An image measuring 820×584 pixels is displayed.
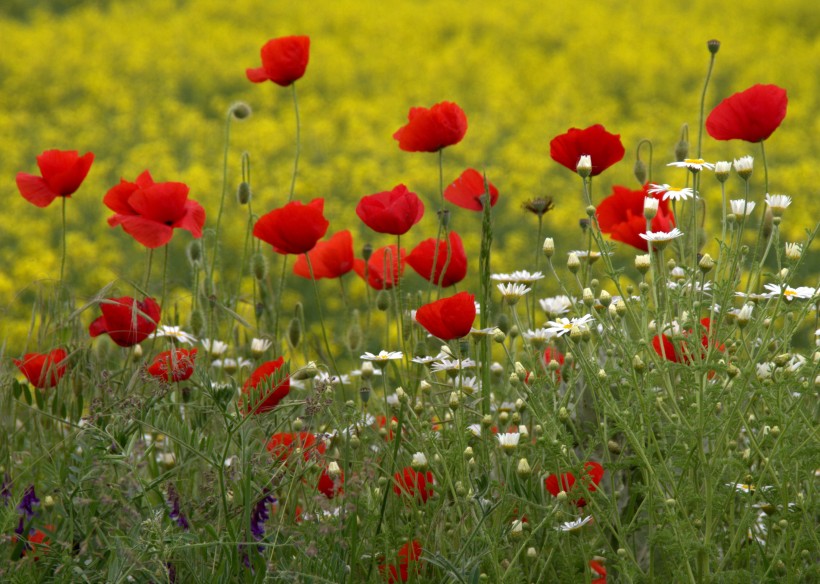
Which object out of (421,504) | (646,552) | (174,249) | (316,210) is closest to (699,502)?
(646,552)

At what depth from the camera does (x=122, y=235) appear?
224 inches

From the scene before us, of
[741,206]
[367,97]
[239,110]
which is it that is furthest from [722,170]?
[367,97]

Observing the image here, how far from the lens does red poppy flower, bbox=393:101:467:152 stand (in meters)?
1.90

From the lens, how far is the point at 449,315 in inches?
59.2

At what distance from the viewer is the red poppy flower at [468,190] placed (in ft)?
6.29

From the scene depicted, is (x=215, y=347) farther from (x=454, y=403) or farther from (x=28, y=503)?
(x=454, y=403)

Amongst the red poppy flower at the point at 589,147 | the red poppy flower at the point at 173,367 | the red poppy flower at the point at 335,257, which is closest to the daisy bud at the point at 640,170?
the red poppy flower at the point at 589,147

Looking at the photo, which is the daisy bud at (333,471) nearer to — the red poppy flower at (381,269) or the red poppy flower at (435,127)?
the red poppy flower at (381,269)

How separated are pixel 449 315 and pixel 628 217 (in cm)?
48

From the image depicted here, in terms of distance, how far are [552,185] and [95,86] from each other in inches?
146

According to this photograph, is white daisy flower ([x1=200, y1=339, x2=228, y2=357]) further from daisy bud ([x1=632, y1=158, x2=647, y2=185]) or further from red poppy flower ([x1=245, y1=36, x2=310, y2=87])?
daisy bud ([x1=632, y1=158, x2=647, y2=185])

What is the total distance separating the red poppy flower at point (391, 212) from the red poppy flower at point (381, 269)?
0.32 feet

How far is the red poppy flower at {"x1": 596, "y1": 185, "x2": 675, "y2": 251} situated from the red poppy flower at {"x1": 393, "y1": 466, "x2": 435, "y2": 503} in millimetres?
491

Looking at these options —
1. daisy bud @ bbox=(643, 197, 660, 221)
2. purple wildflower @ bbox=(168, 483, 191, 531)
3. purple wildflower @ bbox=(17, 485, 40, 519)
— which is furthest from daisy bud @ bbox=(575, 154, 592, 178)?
purple wildflower @ bbox=(17, 485, 40, 519)
